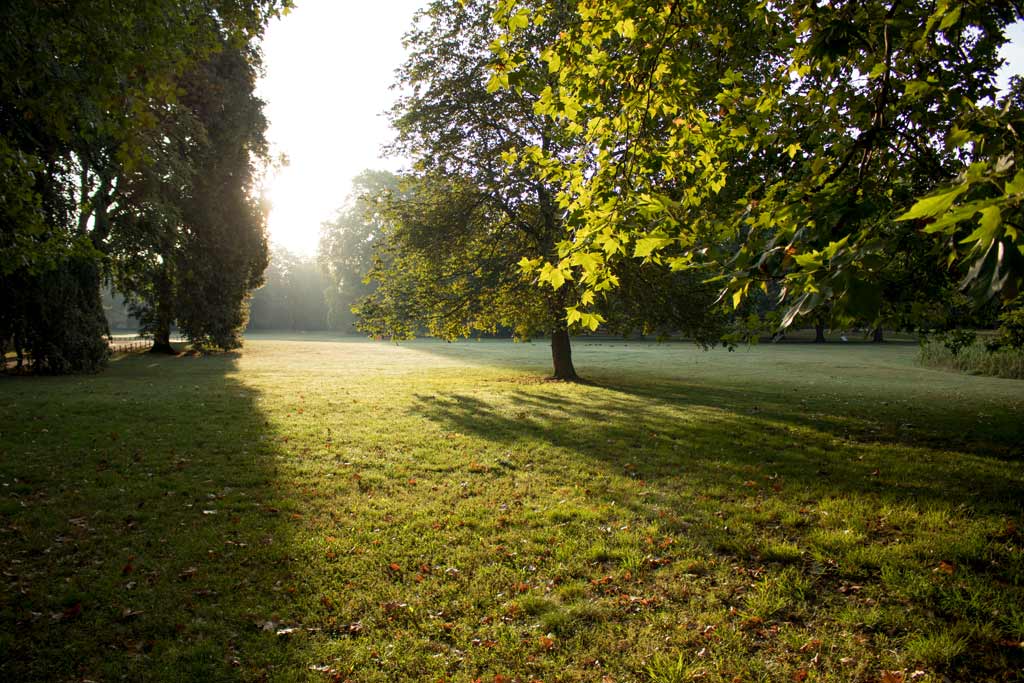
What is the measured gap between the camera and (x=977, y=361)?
21.4 metres

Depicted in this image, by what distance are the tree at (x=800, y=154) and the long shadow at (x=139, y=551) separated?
138 inches

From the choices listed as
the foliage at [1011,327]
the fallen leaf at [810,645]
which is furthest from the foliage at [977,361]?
the fallen leaf at [810,645]

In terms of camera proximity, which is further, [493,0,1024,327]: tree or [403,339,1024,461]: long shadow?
[403,339,1024,461]: long shadow

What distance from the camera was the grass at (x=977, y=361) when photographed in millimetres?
19578

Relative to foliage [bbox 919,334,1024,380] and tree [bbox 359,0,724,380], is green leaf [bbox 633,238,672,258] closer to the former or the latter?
tree [bbox 359,0,724,380]

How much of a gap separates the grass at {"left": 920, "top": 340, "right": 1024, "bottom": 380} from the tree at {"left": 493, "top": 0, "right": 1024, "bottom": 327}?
50.7ft

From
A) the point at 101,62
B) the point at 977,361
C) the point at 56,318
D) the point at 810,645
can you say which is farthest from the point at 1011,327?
the point at 56,318

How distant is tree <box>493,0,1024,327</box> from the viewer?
2162 millimetres

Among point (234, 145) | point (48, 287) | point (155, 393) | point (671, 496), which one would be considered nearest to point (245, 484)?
point (671, 496)

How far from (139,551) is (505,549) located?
3.18 metres

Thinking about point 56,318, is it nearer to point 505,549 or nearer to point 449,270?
point 449,270

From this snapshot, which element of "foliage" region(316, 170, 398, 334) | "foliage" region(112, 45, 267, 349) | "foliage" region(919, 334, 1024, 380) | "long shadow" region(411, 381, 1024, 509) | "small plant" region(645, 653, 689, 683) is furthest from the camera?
"foliage" region(316, 170, 398, 334)

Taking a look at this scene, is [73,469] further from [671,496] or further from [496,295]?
[496,295]

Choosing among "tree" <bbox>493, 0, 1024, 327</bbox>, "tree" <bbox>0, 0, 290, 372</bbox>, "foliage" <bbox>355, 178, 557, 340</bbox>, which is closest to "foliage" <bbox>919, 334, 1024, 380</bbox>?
"foliage" <bbox>355, 178, 557, 340</bbox>
